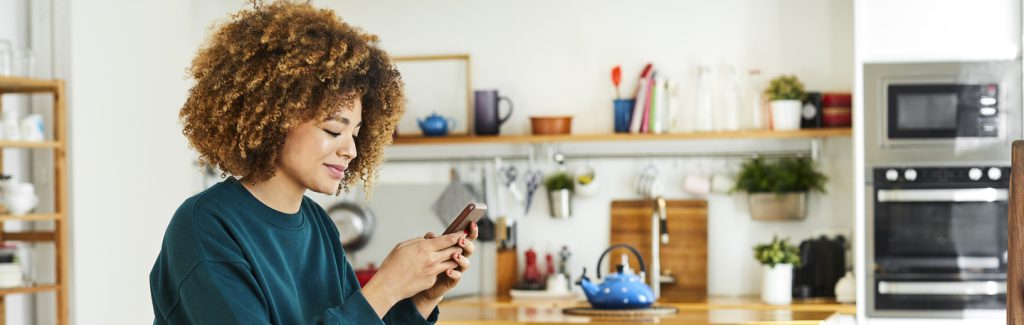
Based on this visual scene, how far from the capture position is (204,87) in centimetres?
170

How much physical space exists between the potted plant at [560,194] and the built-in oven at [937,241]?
4.39 ft

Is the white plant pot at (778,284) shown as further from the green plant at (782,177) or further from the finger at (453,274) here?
the finger at (453,274)

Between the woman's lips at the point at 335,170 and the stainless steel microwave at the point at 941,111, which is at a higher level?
the stainless steel microwave at the point at 941,111

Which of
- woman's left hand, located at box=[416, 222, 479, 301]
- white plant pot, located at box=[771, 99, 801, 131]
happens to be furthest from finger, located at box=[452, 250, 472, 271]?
white plant pot, located at box=[771, 99, 801, 131]

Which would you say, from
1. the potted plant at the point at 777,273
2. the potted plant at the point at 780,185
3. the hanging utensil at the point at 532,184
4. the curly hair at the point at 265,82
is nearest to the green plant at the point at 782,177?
the potted plant at the point at 780,185

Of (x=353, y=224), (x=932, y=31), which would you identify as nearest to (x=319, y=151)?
(x=932, y=31)

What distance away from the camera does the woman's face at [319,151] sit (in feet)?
5.61

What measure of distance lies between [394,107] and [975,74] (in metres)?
3.59

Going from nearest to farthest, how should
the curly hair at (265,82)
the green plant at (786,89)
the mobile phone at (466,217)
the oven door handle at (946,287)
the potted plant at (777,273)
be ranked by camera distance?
the curly hair at (265,82), the mobile phone at (466,217), the oven door handle at (946,287), the potted plant at (777,273), the green plant at (786,89)

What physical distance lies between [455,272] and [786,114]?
3.66 meters

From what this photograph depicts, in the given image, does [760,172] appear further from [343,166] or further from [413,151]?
[343,166]

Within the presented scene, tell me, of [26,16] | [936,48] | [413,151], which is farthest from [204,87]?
[413,151]

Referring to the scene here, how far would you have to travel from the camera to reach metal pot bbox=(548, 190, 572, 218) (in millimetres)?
5656

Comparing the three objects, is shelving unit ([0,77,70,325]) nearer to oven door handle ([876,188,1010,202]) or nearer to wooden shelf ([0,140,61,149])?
wooden shelf ([0,140,61,149])
